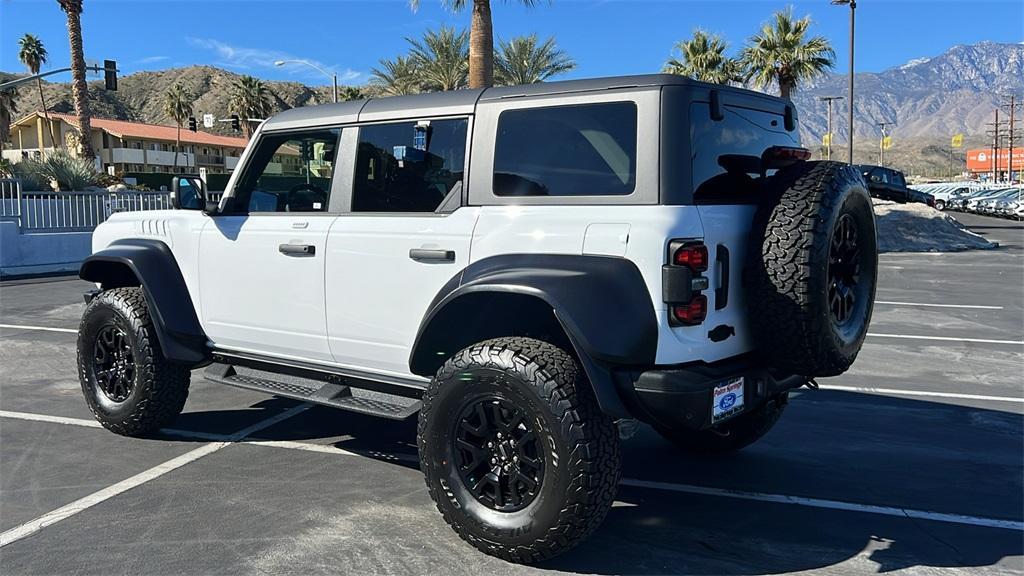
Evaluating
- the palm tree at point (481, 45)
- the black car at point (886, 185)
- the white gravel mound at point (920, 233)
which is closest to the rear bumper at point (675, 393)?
the palm tree at point (481, 45)

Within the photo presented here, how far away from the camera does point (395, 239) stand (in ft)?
13.6

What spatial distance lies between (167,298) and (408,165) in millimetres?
1916

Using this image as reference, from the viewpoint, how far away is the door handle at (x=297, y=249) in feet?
14.7

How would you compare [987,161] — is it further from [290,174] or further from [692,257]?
[692,257]

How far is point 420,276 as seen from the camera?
403 centimetres

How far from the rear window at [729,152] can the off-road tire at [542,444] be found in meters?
1.00

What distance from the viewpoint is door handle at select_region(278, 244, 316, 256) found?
4484 millimetres

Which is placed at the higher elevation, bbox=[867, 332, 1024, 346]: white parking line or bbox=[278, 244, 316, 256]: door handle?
bbox=[278, 244, 316, 256]: door handle

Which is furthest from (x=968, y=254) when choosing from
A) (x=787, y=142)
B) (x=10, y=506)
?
(x=10, y=506)

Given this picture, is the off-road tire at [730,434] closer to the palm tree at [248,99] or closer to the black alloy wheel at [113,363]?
the black alloy wheel at [113,363]

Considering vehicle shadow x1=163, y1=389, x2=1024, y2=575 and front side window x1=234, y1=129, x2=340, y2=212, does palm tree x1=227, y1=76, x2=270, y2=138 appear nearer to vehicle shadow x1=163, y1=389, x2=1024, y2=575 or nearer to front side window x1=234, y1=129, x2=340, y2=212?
front side window x1=234, y1=129, x2=340, y2=212

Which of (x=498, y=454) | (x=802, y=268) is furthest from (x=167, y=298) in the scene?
(x=802, y=268)

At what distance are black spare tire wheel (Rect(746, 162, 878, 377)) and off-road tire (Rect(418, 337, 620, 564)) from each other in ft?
2.84

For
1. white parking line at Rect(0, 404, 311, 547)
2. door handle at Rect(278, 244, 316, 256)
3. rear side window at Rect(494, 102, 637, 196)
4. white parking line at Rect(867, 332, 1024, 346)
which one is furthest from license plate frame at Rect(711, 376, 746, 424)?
white parking line at Rect(867, 332, 1024, 346)
